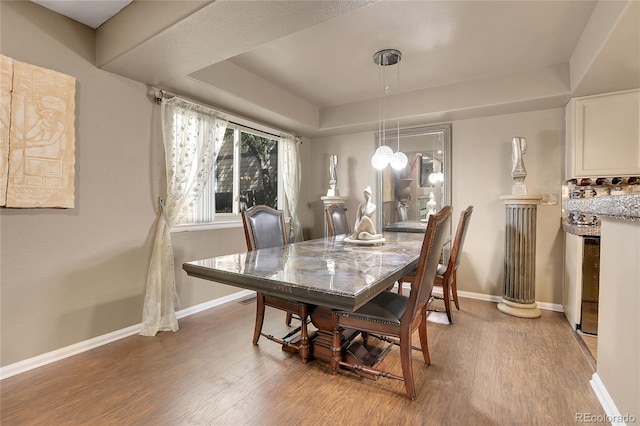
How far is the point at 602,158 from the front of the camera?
2.68 meters

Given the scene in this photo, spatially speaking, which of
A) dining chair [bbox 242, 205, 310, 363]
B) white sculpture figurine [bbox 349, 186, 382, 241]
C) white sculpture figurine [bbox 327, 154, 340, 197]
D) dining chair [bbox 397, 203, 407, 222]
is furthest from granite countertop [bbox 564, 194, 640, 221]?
white sculpture figurine [bbox 327, 154, 340, 197]

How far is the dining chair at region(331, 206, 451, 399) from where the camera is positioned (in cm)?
158

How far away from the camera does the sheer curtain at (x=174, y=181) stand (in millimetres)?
2537

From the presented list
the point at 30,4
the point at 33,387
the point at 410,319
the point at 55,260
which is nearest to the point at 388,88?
the point at 410,319

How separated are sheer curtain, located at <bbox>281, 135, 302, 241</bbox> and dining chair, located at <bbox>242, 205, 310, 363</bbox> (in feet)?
5.05

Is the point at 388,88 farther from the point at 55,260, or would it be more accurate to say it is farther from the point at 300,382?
the point at 55,260

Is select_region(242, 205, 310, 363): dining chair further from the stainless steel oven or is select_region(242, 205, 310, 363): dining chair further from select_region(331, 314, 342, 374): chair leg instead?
the stainless steel oven

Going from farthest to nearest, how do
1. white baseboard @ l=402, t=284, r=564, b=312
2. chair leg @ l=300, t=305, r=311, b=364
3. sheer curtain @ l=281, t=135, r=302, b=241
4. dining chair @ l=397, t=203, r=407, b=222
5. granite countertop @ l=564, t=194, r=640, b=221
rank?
1. sheer curtain @ l=281, t=135, r=302, b=241
2. dining chair @ l=397, t=203, r=407, b=222
3. white baseboard @ l=402, t=284, r=564, b=312
4. chair leg @ l=300, t=305, r=311, b=364
5. granite countertop @ l=564, t=194, r=640, b=221

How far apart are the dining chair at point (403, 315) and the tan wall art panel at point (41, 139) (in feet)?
6.80

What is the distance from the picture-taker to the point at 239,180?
11.9 feet

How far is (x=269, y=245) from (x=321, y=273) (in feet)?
3.62

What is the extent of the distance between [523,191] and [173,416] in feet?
11.3

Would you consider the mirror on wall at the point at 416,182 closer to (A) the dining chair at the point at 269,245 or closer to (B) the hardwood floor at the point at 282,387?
(B) the hardwood floor at the point at 282,387

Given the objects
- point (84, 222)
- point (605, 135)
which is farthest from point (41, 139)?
point (605, 135)
